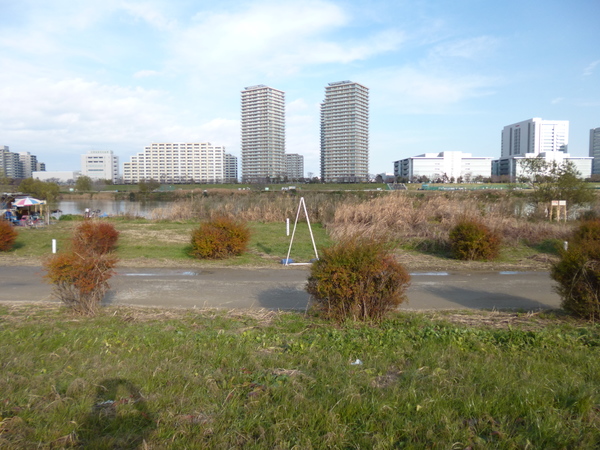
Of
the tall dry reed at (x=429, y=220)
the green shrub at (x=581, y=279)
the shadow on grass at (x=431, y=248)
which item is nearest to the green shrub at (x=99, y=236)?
the tall dry reed at (x=429, y=220)

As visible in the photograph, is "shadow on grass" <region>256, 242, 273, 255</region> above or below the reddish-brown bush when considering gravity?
below

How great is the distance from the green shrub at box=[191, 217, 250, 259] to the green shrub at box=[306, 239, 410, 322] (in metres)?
7.88

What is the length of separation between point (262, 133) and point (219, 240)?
10913 centimetres

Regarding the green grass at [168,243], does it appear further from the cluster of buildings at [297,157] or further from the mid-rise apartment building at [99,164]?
the mid-rise apartment building at [99,164]

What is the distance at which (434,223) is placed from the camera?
19.2m

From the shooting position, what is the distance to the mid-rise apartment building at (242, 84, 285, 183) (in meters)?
119

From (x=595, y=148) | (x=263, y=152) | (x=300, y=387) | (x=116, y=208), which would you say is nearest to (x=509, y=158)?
(x=595, y=148)

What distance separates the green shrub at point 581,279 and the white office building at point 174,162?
5570 inches

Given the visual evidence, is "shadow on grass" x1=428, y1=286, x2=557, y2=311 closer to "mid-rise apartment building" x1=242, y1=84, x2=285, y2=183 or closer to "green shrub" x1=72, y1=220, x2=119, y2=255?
"green shrub" x1=72, y1=220, x2=119, y2=255

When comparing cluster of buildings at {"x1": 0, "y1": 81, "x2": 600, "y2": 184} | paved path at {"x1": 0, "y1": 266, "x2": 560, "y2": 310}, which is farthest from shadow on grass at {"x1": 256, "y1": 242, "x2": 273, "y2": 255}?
cluster of buildings at {"x1": 0, "y1": 81, "x2": 600, "y2": 184}

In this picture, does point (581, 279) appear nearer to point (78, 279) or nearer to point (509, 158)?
point (78, 279)

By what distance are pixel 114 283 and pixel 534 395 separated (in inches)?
365

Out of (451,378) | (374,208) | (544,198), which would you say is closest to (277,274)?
(451,378)

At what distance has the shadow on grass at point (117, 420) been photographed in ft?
10.8
